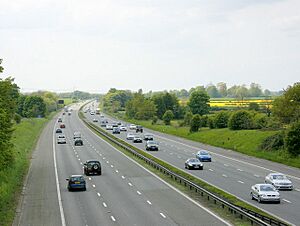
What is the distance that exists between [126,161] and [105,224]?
35362mm

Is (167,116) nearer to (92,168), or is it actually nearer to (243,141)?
(243,141)

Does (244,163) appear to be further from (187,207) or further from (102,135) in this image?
(102,135)

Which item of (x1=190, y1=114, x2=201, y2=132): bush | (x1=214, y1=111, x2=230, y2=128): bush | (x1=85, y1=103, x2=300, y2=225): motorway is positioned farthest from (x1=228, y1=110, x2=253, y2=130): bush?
(x1=85, y1=103, x2=300, y2=225): motorway

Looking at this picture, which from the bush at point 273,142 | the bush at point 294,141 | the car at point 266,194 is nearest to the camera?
the car at point 266,194

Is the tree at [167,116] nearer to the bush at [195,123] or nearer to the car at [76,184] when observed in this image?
the bush at [195,123]

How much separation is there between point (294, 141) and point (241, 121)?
36319 millimetres

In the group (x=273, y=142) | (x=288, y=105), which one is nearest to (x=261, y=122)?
(x=288, y=105)

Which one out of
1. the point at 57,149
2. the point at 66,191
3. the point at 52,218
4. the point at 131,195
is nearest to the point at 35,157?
the point at 57,149

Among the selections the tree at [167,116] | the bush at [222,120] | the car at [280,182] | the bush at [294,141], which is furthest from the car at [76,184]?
the tree at [167,116]

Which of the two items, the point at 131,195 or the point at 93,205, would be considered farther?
the point at 131,195

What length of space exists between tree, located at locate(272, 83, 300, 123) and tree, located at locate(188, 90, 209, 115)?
97.4m

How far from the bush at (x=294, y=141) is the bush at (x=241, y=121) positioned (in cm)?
3508

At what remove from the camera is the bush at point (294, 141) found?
62.5m

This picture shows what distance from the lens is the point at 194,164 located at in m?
55.7
